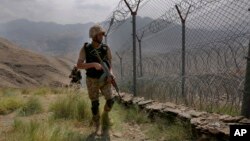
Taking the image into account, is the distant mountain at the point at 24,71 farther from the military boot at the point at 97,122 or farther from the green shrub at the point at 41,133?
the green shrub at the point at 41,133

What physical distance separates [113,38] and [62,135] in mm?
9782

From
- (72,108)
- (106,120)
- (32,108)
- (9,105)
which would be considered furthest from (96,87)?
(9,105)

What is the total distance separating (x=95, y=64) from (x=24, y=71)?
56.9 m

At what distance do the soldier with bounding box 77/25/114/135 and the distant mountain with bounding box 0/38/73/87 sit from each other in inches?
1728

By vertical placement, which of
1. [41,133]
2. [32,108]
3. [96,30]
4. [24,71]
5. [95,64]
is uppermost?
[24,71]

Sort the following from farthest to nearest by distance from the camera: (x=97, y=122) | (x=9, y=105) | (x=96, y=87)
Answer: (x=9, y=105), (x=97, y=122), (x=96, y=87)

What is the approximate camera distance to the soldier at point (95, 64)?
6.75 m

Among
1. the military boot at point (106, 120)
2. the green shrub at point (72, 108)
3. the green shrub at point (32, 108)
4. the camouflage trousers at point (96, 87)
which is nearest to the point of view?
the camouflage trousers at point (96, 87)

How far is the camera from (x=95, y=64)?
6.64m

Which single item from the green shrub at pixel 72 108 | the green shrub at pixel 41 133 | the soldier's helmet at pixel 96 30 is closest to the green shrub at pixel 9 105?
the green shrub at pixel 72 108

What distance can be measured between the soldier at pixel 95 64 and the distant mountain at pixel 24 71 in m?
43.9

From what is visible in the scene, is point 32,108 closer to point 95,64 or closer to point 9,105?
point 9,105

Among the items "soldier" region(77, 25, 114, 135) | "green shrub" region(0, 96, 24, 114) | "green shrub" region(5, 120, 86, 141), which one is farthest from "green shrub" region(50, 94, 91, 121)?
"green shrub" region(0, 96, 24, 114)

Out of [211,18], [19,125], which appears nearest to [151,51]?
[211,18]
